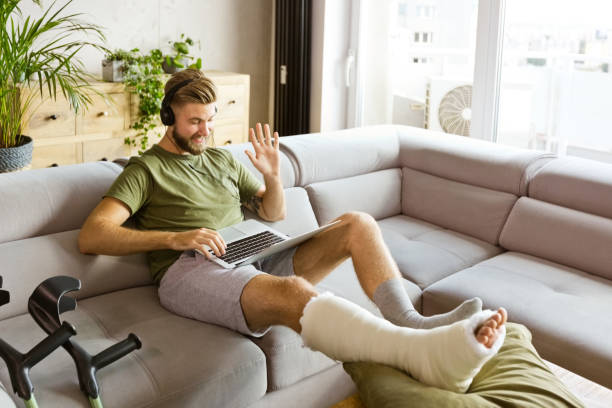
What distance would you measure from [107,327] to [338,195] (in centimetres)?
123

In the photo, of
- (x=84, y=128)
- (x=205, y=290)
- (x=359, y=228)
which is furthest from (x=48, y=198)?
(x=84, y=128)

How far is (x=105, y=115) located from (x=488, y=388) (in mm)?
2755

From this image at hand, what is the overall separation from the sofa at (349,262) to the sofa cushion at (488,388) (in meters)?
0.42

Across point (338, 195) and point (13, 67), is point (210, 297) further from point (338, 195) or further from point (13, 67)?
point (13, 67)

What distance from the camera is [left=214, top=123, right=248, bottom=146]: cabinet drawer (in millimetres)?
4020

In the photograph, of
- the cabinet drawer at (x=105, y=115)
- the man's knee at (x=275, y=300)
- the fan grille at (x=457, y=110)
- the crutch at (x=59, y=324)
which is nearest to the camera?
the crutch at (x=59, y=324)

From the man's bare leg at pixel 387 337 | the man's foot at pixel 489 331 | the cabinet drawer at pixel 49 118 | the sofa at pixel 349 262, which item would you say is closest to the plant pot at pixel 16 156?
the cabinet drawer at pixel 49 118

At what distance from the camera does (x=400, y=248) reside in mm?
2594

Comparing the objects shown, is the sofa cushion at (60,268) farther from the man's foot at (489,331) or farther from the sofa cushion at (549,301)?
the man's foot at (489,331)

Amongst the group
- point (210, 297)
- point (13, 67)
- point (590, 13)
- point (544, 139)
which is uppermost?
point (590, 13)

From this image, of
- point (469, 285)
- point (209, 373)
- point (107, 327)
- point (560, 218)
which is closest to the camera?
point (209, 373)

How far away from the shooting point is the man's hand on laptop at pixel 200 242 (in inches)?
73.9

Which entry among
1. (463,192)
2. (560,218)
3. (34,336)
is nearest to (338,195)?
(463,192)

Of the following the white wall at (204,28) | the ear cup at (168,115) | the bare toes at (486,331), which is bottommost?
the bare toes at (486,331)
